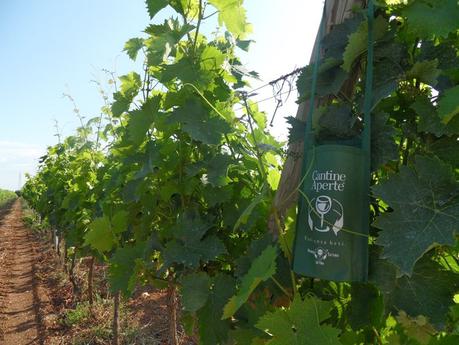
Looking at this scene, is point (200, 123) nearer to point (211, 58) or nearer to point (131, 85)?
point (211, 58)

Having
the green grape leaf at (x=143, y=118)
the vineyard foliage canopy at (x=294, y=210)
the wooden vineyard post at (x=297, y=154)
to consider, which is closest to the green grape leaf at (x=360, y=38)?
the vineyard foliage canopy at (x=294, y=210)

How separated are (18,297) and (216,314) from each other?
7946mm

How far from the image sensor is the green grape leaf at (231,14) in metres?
1.76

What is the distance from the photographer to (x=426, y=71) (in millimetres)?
998

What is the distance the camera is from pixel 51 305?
24.1ft

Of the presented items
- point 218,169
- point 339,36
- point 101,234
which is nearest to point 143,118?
point 218,169

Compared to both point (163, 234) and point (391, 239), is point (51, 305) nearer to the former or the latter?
point (163, 234)

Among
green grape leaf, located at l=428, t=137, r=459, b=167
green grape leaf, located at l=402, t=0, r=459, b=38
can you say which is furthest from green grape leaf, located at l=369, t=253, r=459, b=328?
green grape leaf, located at l=402, t=0, r=459, b=38

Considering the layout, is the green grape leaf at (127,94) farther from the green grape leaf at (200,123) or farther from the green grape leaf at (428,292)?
the green grape leaf at (428,292)

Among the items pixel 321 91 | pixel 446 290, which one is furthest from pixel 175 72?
pixel 446 290

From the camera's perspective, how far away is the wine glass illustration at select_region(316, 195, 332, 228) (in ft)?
3.29

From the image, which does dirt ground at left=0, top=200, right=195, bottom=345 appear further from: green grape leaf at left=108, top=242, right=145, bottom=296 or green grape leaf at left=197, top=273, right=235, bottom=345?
green grape leaf at left=197, top=273, right=235, bottom=345

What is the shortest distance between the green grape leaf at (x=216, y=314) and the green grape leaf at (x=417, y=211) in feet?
2.76

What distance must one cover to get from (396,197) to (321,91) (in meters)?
0.46
